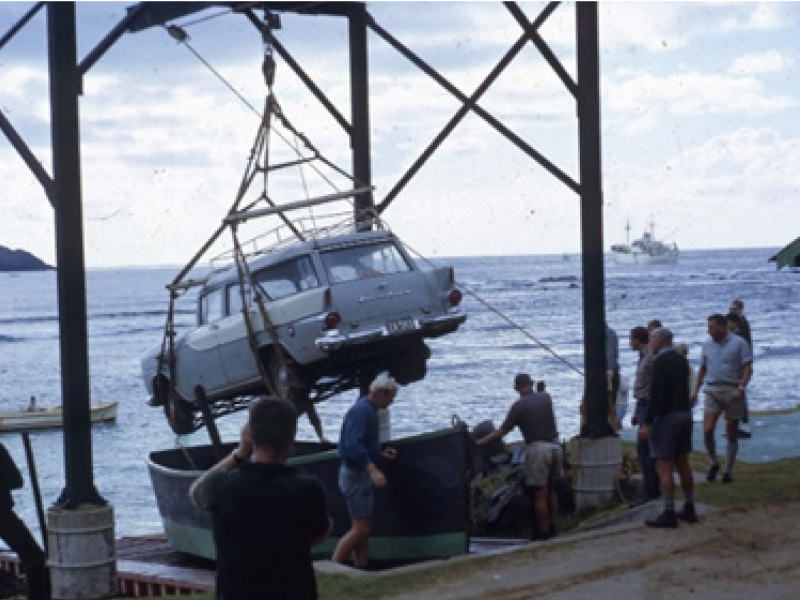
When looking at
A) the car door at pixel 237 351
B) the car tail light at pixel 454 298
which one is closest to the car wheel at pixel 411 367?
the car tail light at pixel 454 298

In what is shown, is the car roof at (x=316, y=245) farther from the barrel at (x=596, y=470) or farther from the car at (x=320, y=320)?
the barrel at (x=596, y=470)

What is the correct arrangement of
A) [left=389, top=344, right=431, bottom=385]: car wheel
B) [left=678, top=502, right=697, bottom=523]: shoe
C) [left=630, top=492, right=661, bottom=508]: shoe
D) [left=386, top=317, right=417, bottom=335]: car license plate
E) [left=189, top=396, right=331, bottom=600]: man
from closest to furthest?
[left=189, top=396, right=331, bottom=600]: man → [left=678, top=502, right=697, bottom=523]: shoe → [left=630, top=492, right=661, bottom=508]: shoe → [left=386, top=317, right=417, bottom=335]: car license plate → [left=389, top=344, right=431, bottom=385]: car wheel

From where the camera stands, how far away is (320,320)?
1517 cm

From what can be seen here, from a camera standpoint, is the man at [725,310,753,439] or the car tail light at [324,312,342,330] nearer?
the car tail light at [324,312,342,330]

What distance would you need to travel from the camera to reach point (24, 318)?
548ft

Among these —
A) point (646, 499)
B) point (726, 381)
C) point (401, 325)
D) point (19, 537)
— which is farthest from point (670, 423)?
point (19, 537)

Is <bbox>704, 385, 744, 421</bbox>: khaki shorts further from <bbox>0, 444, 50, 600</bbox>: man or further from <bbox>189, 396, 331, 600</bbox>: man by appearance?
<bbox>189, 396, 331, 600</bbox>: man

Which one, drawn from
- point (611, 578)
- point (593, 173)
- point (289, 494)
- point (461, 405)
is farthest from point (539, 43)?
point (461, 405)

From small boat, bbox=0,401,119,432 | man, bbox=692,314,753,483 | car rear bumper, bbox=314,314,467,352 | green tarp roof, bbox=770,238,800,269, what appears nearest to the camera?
man, bbox=692,314,753,483

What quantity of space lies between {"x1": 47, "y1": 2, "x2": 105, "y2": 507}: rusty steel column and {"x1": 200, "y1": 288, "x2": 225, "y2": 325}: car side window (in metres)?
5.29

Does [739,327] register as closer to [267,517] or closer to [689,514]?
[689,514]

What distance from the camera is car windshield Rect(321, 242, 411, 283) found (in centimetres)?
1577

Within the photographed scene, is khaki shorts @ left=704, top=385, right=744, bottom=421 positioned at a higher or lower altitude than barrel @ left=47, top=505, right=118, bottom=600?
higher

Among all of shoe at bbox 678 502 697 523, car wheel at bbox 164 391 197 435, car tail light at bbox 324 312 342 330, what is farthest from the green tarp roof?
car wheel at bbox 164 391 197 435
